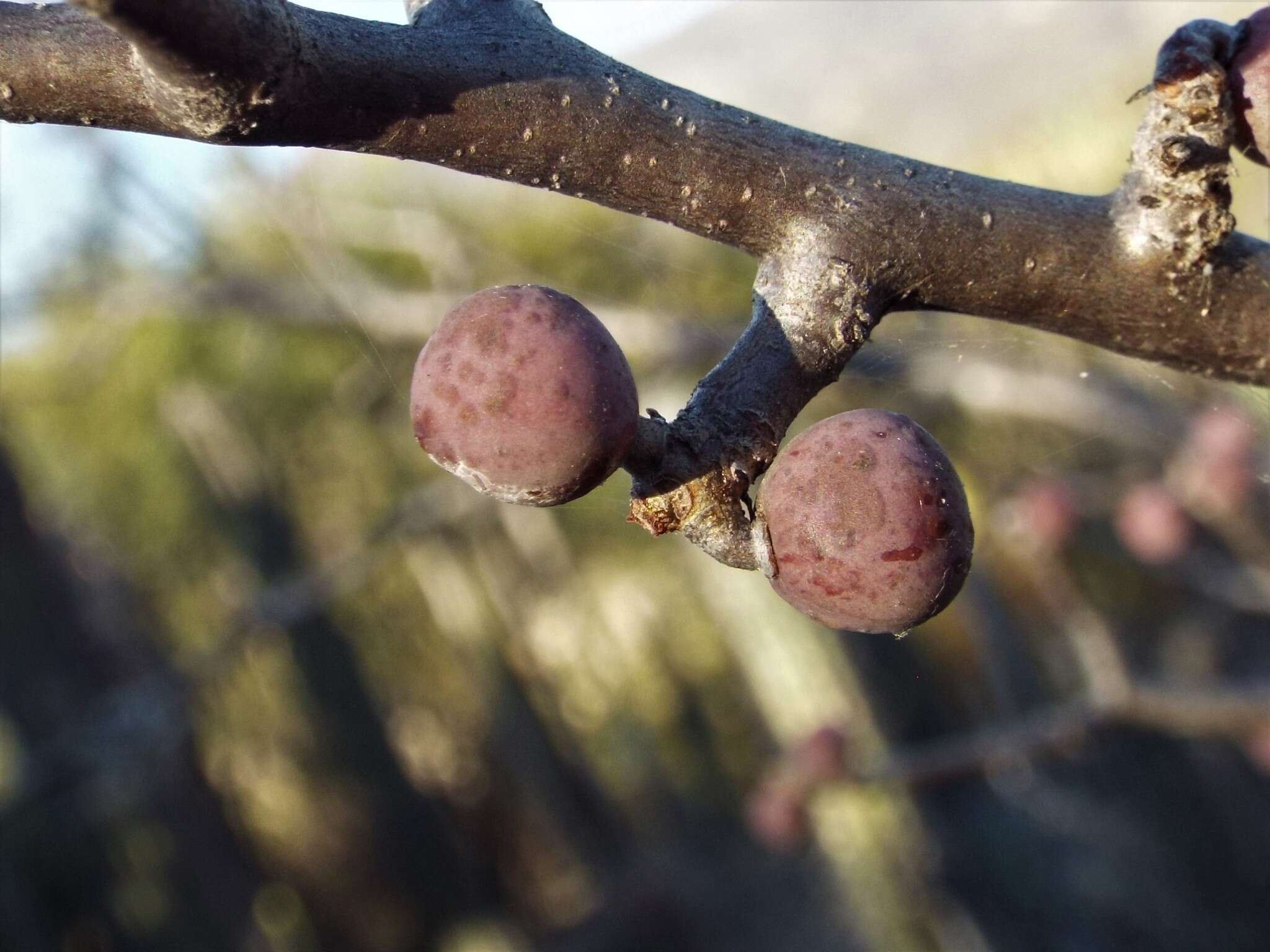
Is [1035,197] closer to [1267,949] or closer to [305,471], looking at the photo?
[1267,949]

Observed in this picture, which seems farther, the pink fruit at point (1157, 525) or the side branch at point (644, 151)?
the pink fruit at point (1157, 525)

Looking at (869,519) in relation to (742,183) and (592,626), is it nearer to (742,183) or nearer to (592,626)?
(742,183)

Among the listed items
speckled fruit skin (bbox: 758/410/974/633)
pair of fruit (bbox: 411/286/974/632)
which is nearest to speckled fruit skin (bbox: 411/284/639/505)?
pair of fruit (bbox: 411/286/974/632)

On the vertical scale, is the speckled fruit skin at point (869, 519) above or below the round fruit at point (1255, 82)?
below

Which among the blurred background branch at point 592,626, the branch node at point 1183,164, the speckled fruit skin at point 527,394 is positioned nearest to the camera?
the speckled fruit skin at point 527,394

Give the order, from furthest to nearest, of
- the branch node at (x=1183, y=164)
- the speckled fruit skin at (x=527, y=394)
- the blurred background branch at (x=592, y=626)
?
the blurred background branch at (x=592, y=626)
the branch node at (x=1183, y=164)
the speckled fruit skin at (x=527, y=394)

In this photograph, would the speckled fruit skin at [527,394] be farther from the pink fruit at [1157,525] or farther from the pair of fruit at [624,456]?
the pink fruit at [1157,525]

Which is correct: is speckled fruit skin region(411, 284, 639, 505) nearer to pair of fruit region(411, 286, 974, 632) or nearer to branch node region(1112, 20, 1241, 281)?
pair of fruit region(411, 286, 974, 632)

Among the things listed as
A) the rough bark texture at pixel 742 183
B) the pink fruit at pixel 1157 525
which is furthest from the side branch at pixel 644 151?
the pink fruit at pixel 1157 525
